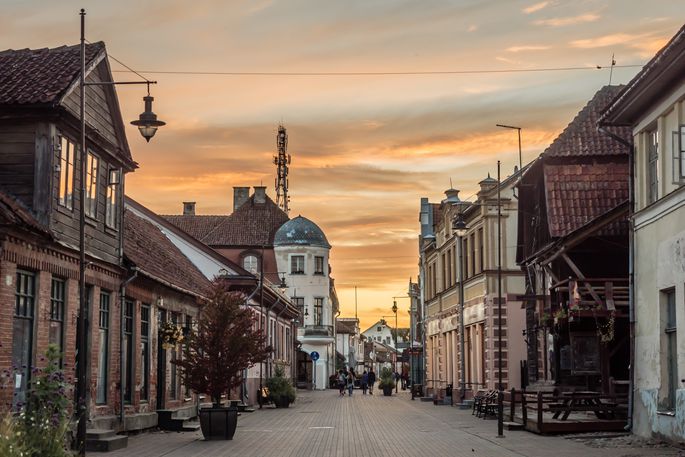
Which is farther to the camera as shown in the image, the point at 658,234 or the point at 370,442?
the point at 370,442

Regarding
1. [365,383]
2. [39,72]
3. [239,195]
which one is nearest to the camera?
[39,72]

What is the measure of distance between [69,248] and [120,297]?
4.61 m

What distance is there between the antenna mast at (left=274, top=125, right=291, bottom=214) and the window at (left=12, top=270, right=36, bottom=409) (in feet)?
253

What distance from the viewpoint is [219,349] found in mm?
27719

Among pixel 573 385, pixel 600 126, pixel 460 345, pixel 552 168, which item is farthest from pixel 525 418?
pixel 460 345

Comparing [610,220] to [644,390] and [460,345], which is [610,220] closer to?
[644,390]

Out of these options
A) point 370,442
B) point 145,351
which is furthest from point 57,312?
point 145,351

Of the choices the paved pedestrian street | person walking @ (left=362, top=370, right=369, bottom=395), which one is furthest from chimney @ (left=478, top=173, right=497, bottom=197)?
person walking @ (left=362, top=370, right=369, bottom=395)

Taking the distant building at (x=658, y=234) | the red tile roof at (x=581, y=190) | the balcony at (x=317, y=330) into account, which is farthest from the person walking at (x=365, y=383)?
the distant building at (x=658, y=234)

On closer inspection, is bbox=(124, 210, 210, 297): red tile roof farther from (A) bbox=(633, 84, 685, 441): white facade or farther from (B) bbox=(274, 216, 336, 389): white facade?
(B) bbox=(274, 216, 336, 389): white facade

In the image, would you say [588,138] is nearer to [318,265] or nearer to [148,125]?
[148,125]

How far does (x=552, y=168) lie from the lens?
114ft

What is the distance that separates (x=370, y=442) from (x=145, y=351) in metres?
7.38

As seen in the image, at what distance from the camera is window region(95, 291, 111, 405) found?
2525cm
